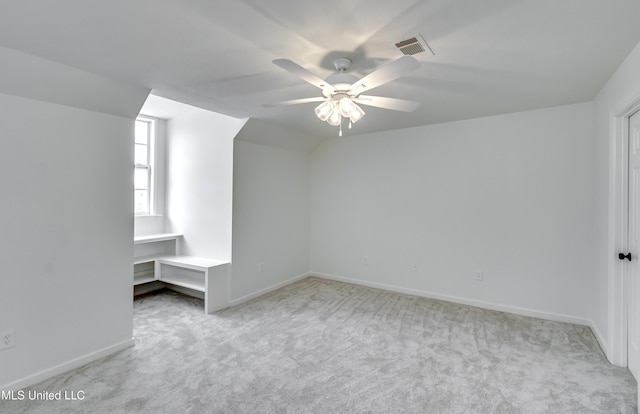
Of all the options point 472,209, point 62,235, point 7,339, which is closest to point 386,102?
point 472,209

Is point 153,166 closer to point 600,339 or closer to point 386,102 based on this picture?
point 386,102

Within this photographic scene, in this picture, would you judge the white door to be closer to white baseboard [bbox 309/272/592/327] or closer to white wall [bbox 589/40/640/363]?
white wall [bbox 589/40/640/363]

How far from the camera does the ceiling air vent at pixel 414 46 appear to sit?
5.84ft

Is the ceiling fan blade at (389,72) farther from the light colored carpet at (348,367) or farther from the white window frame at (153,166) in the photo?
the white window frame at (153,166)

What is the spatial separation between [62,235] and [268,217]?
2.39 m

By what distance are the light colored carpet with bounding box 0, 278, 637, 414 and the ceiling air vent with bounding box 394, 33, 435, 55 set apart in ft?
7.51

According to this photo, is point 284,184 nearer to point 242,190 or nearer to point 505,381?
point 242,190

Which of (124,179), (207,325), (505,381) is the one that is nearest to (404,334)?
(505,381)

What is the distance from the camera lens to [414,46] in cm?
185

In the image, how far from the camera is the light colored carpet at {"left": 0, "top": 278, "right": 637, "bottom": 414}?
1986 mm

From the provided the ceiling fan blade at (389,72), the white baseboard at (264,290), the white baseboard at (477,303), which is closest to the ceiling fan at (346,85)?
the ceiling fan blade at (389,72)

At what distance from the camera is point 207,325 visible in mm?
3213

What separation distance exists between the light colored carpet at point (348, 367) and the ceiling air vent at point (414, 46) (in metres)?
2.29

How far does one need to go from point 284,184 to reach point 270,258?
114 cm
